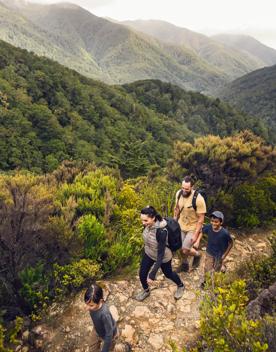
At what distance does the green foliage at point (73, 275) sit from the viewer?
3975 millimetres

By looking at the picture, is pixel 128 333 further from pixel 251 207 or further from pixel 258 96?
pixel 258 96

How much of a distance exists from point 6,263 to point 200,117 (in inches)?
2561

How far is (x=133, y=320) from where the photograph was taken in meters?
3.81

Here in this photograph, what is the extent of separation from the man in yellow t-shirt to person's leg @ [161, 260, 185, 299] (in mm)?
472

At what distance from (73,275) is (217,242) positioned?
196cm

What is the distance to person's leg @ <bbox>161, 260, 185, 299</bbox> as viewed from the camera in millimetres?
3932

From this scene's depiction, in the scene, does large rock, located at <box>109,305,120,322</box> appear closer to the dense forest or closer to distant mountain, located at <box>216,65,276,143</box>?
the dense forest

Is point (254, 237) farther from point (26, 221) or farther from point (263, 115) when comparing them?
point (263, 115)

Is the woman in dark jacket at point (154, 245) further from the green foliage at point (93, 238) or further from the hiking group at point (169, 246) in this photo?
the green foliage at point (93, 238)

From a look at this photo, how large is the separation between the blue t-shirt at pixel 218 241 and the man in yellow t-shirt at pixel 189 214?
18cm

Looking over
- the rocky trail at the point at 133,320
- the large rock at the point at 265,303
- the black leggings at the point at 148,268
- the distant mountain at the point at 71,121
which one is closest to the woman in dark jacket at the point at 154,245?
the black leggings at the point at 148,268

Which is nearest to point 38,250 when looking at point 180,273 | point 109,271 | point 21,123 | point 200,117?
point 109,271

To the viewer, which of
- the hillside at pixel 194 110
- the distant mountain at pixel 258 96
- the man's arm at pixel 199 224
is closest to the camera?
the man's arm at pixel 199 224

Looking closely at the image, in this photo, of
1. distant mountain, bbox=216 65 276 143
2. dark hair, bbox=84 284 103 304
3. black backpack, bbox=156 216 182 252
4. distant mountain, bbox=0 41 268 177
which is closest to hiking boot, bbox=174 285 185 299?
black backpack, bbox=156 216 182 252
